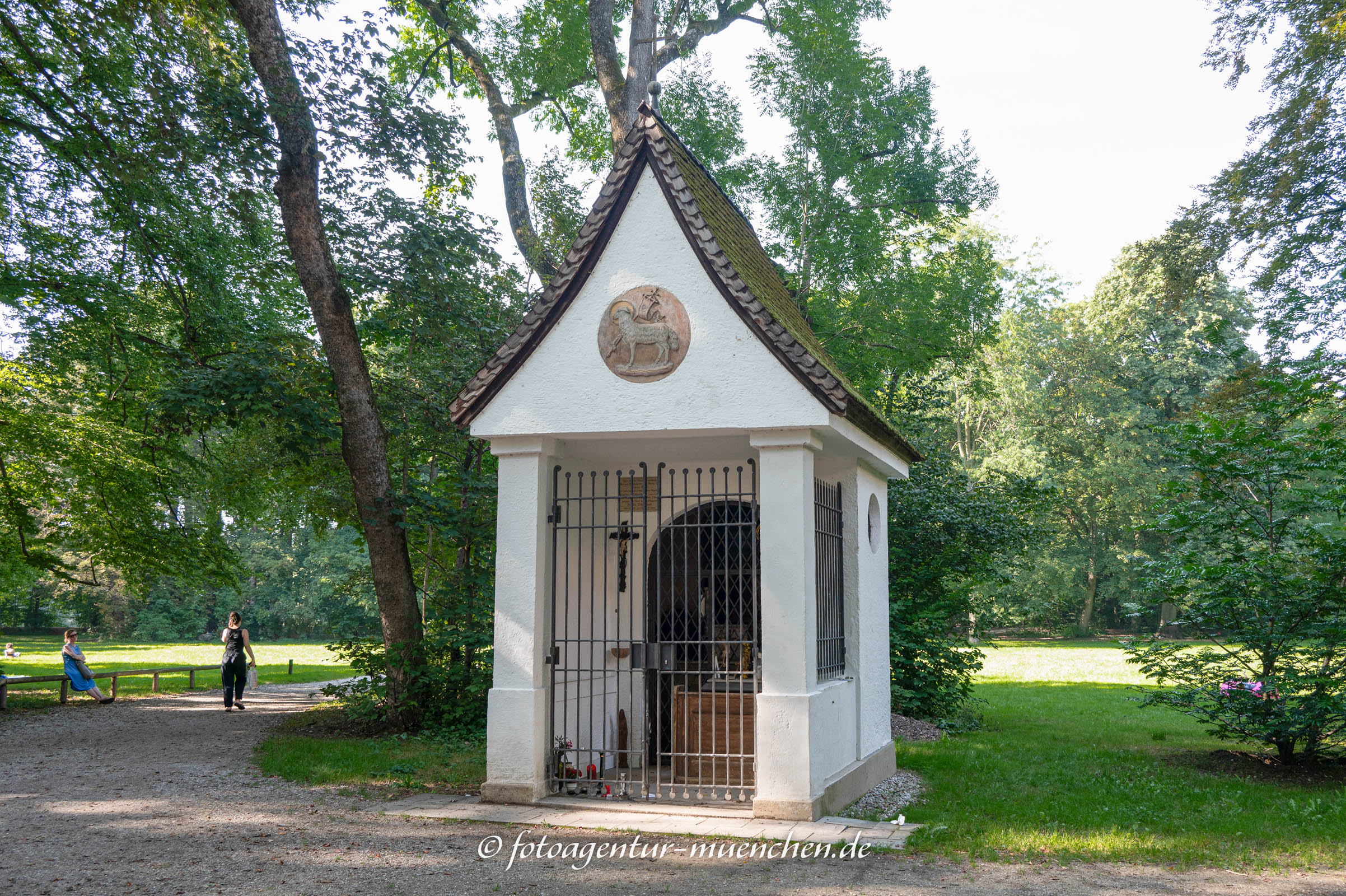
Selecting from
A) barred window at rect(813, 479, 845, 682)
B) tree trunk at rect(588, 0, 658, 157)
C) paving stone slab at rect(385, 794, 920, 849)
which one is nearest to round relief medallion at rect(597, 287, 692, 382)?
barred window at rect(813, 479, 845, 682)

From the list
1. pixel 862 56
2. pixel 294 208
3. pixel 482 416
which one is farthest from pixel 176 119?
pixel 862 56

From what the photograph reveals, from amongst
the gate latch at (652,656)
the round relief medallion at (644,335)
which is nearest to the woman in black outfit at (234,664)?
the gate latch at (652,656)

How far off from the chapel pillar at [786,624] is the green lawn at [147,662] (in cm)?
637

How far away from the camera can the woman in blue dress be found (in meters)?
17.6

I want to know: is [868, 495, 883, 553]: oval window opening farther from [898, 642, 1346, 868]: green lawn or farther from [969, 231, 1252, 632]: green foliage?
[969, 231, 1252, 632]: green foliage

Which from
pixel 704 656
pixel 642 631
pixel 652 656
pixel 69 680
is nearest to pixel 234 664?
pixel 69 680

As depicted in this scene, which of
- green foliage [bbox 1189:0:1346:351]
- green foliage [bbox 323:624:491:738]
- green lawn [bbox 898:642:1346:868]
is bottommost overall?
green lawn [bbox 898:642:1346:868]

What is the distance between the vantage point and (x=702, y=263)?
27.7 ft

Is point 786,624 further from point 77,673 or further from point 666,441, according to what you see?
point 77,673

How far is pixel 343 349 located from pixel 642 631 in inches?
231

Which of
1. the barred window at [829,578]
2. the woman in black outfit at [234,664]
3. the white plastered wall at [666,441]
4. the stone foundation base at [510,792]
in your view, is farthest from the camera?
the woman in black outfit at [234,664]

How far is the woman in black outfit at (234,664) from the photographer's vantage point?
→ 54.2 ft

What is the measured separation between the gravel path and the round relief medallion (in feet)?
12.7

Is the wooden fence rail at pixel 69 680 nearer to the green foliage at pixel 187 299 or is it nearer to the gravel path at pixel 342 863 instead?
the green foliage at pixel 187 299
